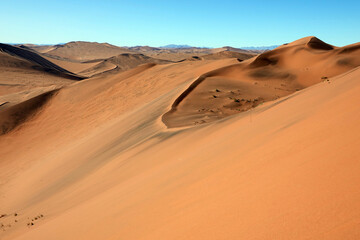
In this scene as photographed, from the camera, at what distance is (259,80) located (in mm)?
17156

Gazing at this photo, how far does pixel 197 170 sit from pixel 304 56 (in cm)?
1736

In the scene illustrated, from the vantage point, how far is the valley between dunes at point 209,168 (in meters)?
2.83

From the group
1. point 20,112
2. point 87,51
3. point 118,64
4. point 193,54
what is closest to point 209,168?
point 20,112

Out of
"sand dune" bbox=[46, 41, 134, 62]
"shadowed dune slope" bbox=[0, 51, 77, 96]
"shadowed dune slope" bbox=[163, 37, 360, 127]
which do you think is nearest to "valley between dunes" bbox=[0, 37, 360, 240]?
"shadowed dune slope" bbox=[163, 37, 360, 127]

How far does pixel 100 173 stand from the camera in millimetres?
8242

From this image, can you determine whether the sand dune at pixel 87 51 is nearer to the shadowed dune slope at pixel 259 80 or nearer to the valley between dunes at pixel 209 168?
the shadowed dune slope at pixel 259 80

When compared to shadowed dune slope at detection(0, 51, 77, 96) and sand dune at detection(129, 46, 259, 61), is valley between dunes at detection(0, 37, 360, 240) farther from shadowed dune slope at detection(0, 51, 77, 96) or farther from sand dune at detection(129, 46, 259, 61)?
sand dune at detection(129, 46, 259, 61)

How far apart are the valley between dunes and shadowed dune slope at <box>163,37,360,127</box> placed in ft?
0.33

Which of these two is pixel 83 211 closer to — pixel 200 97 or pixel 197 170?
pixel 197 170

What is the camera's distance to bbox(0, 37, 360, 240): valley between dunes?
2.83 m

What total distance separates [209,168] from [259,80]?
13.1 meters

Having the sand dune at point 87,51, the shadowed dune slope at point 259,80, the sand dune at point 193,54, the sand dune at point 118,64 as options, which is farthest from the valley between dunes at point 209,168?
the sand dune at point 87,51

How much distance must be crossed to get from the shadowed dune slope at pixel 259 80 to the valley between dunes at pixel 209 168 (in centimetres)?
10

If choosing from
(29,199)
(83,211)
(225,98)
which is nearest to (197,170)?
(83,211)
